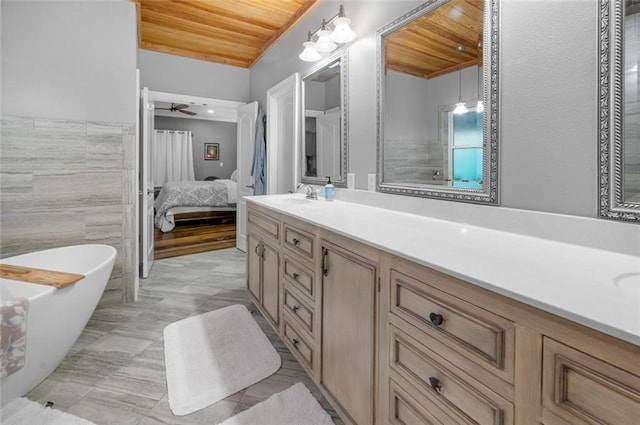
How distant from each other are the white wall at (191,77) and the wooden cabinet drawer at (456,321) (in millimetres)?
3948

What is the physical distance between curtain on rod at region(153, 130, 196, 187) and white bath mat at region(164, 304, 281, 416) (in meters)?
7.22

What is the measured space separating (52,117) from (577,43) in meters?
3.22

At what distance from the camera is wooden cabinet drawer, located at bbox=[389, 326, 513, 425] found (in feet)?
2.49

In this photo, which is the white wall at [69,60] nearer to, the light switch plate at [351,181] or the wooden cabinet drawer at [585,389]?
the light switch plate at [351,181]

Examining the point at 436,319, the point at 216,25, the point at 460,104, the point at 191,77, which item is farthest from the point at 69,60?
the point at 436,319

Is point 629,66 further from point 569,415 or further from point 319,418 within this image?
point 319,418

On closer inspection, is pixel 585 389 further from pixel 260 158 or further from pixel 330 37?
pixel 260 158

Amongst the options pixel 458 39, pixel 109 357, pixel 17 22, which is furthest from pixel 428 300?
pixel 17 22

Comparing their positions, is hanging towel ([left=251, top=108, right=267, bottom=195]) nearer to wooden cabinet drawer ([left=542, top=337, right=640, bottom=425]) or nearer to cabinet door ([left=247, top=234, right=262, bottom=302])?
cabinet door ([left=247, top=234, right=262, bottom=302])

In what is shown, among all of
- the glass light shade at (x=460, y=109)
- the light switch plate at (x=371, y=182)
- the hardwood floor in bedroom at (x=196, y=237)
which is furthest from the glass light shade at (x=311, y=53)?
the hardwood floor in bedroom at (x=196, y=237)

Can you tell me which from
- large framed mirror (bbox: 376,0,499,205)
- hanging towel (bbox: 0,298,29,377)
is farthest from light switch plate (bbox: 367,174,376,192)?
hanging towel (bbox: 0,298,29,377)

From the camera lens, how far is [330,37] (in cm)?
225

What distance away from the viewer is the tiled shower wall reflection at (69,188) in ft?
7.93

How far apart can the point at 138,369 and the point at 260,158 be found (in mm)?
2589
